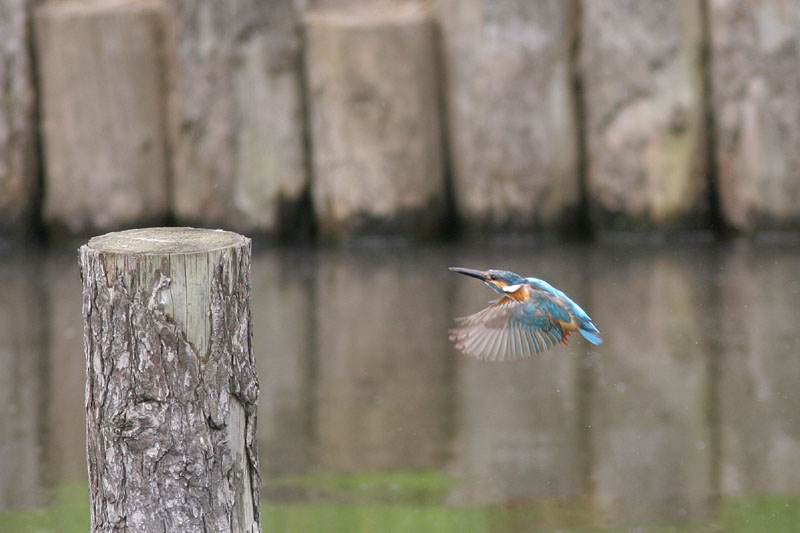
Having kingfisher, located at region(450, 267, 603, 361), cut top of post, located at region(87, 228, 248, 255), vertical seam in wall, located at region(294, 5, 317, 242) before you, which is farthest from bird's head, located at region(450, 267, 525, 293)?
vertical seam in wall, located at region(294, 5, 317, 242)

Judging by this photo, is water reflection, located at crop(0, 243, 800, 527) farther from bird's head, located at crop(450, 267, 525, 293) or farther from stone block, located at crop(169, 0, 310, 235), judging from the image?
bird's head, located at crop(450, 267, 525, 293)

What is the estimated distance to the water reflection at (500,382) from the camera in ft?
14.9

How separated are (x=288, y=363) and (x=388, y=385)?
593 mm

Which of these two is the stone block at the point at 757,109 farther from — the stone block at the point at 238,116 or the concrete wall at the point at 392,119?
the stone block at the point at 238,116

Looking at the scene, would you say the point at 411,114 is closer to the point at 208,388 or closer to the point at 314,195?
the point at 314,195

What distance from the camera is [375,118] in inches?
293

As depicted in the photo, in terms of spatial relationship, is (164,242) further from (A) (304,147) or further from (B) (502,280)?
(A) (304,147)

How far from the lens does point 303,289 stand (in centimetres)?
706

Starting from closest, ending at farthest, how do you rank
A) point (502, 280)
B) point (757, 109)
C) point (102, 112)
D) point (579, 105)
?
point (502, 280) → point (757, 109) → point (579, 105) → point (102, 112)

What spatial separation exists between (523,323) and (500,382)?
7.62 feet

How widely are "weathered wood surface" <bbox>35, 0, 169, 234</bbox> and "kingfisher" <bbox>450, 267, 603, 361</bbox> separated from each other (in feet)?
15.3

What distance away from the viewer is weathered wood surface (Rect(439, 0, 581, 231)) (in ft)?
23.8

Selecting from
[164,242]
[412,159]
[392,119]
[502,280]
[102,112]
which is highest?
[102,112]

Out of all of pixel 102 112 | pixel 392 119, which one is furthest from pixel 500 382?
pixel 102 112
